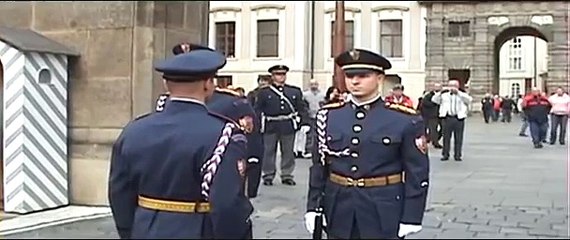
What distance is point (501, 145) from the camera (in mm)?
21656

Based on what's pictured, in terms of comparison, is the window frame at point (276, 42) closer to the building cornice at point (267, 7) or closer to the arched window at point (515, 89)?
the building cornice at point (267, 7)

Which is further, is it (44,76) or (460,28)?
(460,28)

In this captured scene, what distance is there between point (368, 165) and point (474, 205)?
5445 millimetres

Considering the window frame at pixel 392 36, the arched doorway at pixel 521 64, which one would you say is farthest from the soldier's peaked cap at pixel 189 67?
the arched doorway at pixel 521 64

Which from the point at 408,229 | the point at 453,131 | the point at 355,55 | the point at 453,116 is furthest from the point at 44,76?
the point at 453,131

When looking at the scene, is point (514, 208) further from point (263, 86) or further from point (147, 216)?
point (147, 216)

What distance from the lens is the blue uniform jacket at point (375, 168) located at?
14.9 ft

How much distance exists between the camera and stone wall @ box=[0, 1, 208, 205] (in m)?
9.35

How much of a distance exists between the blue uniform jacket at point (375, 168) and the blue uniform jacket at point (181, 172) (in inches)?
49.9

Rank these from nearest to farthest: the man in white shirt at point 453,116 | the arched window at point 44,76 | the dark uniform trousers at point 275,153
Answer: the arched window at point 44,76
the dark uniform trousers at point 275,153
the man in white shirt at point 453,116

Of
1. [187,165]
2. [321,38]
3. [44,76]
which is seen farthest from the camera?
[321,38]

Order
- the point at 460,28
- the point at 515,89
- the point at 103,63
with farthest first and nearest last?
1. the point at 515,89
2. the point at 460,28
3. the point at 103,63

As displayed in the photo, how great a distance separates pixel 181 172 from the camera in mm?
3295

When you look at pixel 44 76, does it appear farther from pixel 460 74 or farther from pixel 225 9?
pixel 460 74
